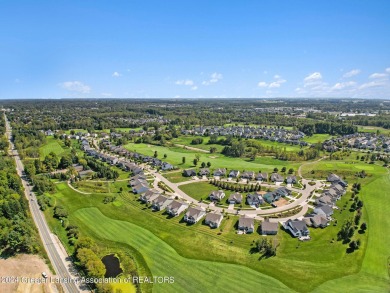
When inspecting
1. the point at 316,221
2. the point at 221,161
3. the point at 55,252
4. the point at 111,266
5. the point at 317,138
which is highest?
the point at 317,138

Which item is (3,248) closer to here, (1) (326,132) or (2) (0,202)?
(2) (0,202)

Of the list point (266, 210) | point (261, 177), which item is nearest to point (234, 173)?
point (261, 177)

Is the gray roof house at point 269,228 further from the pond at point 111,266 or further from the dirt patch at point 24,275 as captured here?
the dirt patch at point 24,275

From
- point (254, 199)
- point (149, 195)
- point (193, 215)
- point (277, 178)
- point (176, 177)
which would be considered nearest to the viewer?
point (193, 215)

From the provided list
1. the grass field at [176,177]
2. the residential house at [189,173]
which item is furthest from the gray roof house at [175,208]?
the residential house at [189,173]

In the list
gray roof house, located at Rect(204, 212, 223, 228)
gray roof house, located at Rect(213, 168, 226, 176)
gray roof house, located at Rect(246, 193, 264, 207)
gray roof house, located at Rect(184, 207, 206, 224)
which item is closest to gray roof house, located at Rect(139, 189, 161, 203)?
gray roof house, located at Rect(184, 207, 206, 224)

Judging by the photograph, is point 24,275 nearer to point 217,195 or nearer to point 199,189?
point 217,195

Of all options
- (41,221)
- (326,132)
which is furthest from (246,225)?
(326,132)
